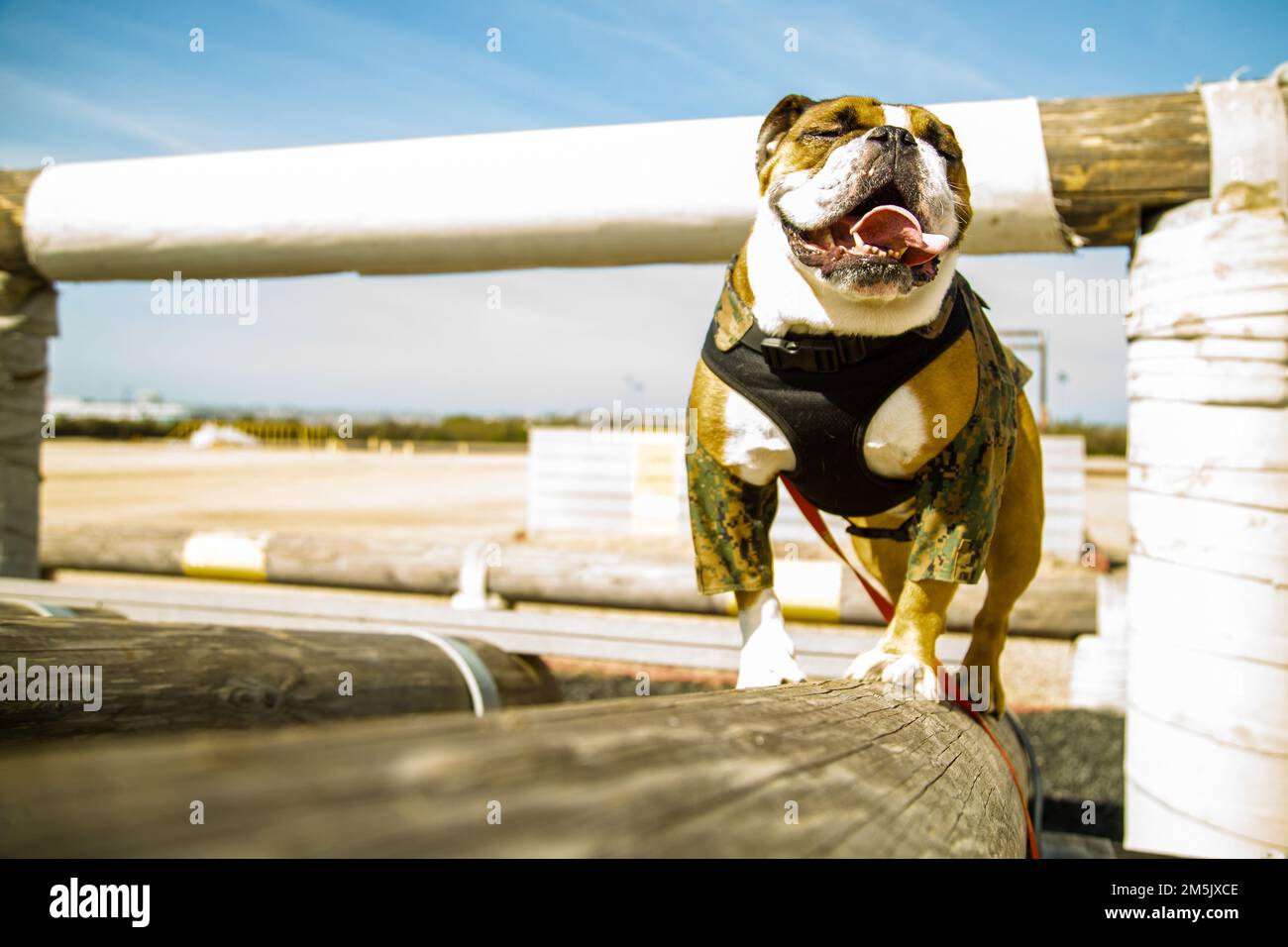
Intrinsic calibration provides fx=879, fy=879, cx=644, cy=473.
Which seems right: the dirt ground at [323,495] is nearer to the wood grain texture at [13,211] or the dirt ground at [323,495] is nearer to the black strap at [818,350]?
the black strap at [818,350]

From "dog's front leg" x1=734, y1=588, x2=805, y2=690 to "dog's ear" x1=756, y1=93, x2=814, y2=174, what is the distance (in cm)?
82

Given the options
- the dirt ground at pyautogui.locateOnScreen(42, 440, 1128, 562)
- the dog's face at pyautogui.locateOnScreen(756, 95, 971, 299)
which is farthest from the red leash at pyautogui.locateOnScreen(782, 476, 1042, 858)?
the dirt ground at pyautogui.locateOnScreen(42, 440, 1128, 562)

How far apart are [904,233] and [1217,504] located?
163 cm

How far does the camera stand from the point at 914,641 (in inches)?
63.4

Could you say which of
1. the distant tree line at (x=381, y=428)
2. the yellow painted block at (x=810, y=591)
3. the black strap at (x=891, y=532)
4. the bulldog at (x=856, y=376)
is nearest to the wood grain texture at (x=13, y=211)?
the yellow painted block at (x=810, y=591)

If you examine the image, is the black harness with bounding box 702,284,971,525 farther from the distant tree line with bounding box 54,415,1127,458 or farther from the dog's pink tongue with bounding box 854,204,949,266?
the distant tree line with bounding box 54,415,1127,458

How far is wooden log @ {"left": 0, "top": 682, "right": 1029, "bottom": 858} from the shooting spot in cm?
48

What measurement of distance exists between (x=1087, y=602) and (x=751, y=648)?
3.12m

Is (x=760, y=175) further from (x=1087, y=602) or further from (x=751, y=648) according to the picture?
(x=1087, y=602)

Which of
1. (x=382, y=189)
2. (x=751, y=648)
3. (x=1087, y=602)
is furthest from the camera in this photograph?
(x=1087, y=602)

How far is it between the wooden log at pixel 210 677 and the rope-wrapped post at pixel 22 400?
2.84m

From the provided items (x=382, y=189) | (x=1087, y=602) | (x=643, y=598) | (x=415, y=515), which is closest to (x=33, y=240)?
(x=382, y=189)

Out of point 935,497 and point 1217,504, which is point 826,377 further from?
point 1217,504
